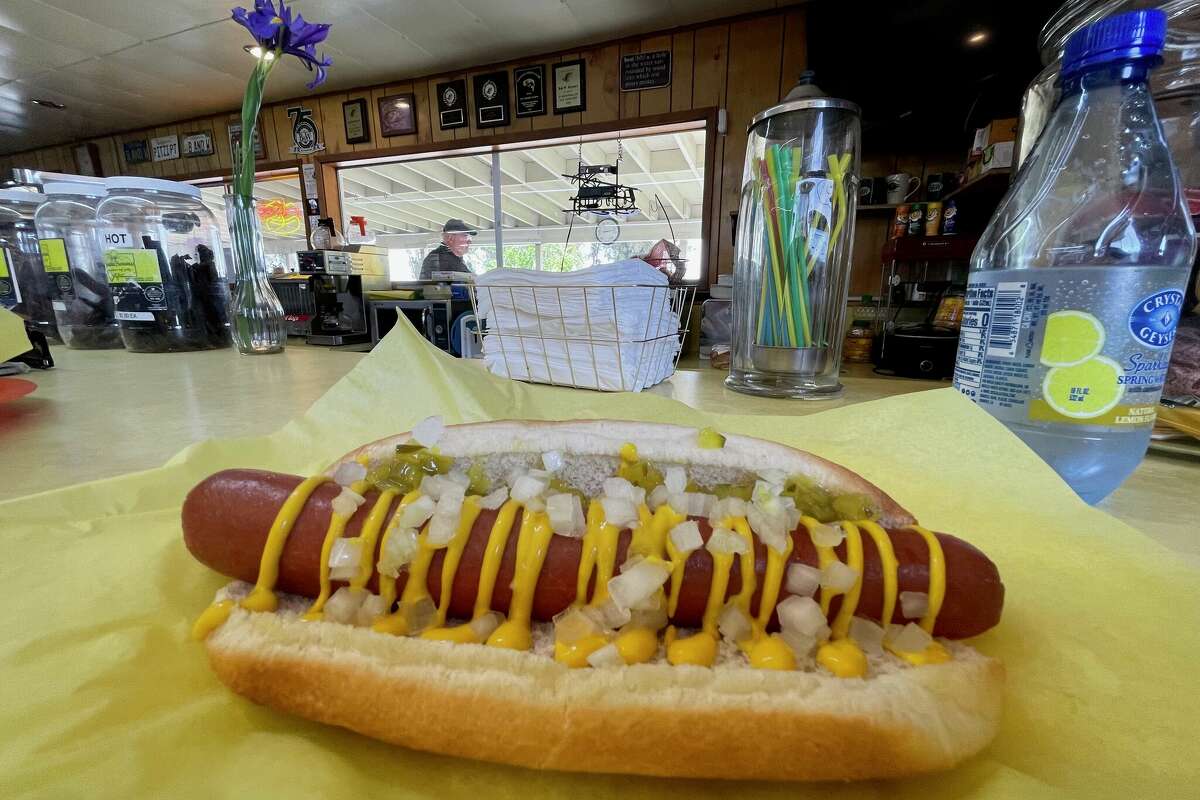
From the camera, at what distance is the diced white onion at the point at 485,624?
88 centimetres

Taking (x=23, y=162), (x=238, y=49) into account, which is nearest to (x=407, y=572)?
(x=238, y=49)

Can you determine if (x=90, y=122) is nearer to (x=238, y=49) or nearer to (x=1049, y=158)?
(x=238, y=49)

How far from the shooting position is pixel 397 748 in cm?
77

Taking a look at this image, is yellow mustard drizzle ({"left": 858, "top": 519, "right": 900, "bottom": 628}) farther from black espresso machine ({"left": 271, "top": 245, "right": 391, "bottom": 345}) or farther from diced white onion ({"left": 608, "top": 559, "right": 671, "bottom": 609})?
black espresso machine ({"left": 271, "top": 245, "right": 391, "bottom": 345})

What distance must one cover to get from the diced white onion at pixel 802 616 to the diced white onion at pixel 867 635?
2.3 inches

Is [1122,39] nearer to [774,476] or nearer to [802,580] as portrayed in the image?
[774,476]

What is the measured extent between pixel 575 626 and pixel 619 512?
0.72 ft

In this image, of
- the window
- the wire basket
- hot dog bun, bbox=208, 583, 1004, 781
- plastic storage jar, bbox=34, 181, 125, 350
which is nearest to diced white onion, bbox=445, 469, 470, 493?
hot dog bun, bbox=208, 583, 1004, 781

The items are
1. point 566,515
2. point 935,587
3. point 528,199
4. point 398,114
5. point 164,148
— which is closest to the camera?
point 935,587

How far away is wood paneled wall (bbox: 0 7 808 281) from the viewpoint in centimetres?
524

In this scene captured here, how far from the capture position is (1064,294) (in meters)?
1.08

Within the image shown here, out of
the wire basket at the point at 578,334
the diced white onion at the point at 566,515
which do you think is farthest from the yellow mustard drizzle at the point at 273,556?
the wire basket at the point at 578,334

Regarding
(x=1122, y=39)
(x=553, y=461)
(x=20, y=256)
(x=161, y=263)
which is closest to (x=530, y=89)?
(x=161, y=263)

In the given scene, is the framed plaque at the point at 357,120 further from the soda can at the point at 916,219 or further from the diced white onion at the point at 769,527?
the diced white onion at the point at 769,527
